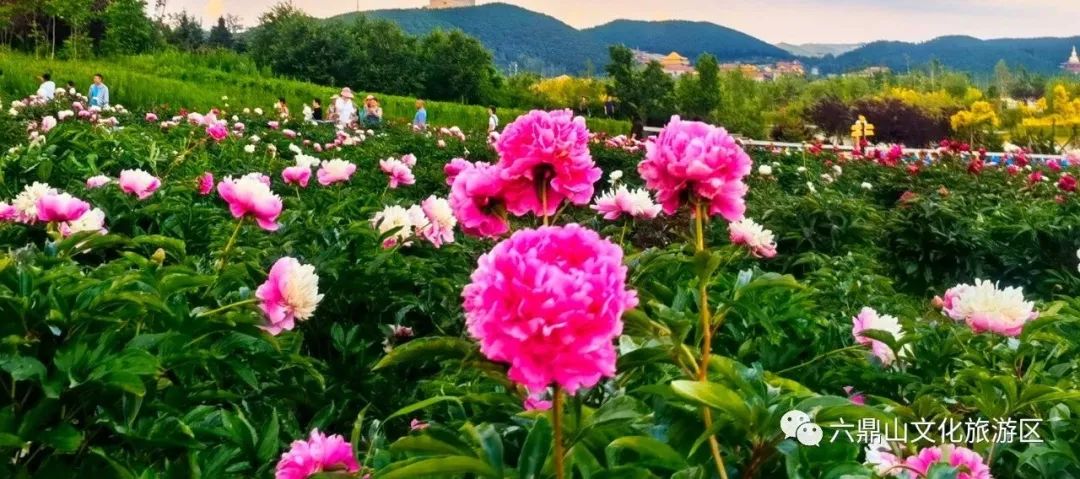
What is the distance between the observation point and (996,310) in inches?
60.6

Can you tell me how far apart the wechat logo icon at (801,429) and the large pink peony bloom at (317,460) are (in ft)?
1.46

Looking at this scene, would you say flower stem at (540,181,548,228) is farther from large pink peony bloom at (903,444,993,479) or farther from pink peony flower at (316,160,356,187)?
pink peony flower at (316,160,356,187)

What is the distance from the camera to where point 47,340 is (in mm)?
1124

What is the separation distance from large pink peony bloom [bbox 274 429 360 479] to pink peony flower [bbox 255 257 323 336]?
0.42 metres

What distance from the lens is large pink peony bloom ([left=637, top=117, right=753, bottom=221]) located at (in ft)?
3.31

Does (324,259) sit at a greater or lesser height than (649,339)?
lesser

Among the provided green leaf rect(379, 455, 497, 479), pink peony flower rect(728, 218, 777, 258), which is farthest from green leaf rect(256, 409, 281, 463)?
pink peony flower rect(728, 218, 777, 258)

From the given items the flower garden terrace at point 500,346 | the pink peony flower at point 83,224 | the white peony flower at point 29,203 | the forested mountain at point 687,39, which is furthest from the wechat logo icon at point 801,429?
the forested mountain at point 687,39

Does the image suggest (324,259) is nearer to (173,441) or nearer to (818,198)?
(173,441)

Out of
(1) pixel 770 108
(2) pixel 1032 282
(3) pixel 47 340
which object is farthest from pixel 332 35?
(3) pixel 47 340

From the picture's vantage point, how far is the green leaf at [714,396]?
809 mm

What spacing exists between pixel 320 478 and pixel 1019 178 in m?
7.24

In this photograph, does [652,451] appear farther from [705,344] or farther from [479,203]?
[479,203]

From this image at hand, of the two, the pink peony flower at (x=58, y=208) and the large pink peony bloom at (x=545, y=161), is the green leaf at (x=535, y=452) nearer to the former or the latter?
the large pink peony bloom at (x=545, y=161)
